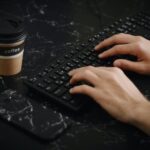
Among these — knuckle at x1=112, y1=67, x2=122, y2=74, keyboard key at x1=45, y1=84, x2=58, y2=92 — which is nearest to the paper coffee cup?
keyboard key at x1=45, y1=84, x2=58, y2=92

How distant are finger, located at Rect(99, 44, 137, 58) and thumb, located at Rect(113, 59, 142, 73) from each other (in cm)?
4

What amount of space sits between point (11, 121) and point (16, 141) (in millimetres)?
51

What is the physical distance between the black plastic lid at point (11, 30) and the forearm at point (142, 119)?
0.31 meters

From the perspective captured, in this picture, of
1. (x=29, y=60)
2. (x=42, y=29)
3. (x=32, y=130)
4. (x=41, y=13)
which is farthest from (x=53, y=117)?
(x=41, y=13)

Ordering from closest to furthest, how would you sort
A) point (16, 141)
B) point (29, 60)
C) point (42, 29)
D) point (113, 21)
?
point (16, 141), point (29, 60), point (42, 29), point (113, 21)

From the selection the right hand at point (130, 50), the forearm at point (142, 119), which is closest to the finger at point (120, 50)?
the right hand at point (130, 50)

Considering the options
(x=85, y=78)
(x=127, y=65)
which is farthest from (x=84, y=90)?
(x=127, y=65)

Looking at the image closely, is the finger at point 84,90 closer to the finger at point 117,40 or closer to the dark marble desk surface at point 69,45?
the dark marble desk surface at point 69,45

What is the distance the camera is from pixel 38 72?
39.6 inches

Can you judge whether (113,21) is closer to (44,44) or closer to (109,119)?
(44,44)

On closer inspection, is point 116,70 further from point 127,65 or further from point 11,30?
point 11,30

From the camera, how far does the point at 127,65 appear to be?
1067mm

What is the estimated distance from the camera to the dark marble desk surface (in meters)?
0.86

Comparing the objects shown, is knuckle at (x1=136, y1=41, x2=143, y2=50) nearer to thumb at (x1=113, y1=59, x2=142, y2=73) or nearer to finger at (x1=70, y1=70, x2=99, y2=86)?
thumb at (x1=113, y1=59, x2=142, y2=73)
